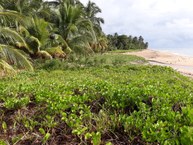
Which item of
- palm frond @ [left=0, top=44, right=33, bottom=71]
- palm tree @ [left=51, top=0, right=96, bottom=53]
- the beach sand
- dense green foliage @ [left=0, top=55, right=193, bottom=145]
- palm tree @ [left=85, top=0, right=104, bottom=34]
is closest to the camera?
dense green foliage @ [left=0, top=55, right=193, bottom=145]

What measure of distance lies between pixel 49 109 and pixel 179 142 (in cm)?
162

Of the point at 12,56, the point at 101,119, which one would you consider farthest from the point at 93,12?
the point at 101,119

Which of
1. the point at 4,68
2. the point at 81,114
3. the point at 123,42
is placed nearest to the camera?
the point at 81,114

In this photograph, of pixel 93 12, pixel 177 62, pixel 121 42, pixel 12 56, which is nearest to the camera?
pixel 12 56

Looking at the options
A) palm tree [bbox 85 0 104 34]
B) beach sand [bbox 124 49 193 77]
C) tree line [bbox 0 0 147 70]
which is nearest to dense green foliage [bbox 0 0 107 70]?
tree line [bbox 0 0 147 70]

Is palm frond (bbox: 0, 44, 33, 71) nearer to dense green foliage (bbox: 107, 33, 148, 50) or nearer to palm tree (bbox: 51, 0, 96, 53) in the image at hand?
palm tree (bbox: 51, 0, 96, 53)

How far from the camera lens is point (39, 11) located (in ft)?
75.0

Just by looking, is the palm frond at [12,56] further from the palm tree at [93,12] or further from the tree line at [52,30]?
the palm tree at [93,12]

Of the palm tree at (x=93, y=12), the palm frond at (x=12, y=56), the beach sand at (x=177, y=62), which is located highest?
the palm tree at (x=93, y=12)

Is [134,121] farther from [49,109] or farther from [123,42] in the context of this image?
[123,42]

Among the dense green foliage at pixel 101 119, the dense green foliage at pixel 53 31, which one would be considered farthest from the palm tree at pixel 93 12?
the dense green foliage at pixel 101 119

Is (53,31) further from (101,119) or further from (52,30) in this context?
(101,119)

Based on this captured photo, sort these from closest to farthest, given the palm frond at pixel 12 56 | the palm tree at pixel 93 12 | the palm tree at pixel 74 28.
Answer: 1. the palm frond at pixel 12 56
2. the palm tree at pixel 74 28
3. the palm tree at pixel 93 12

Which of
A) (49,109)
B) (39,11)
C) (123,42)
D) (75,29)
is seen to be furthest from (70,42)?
(123,42)
